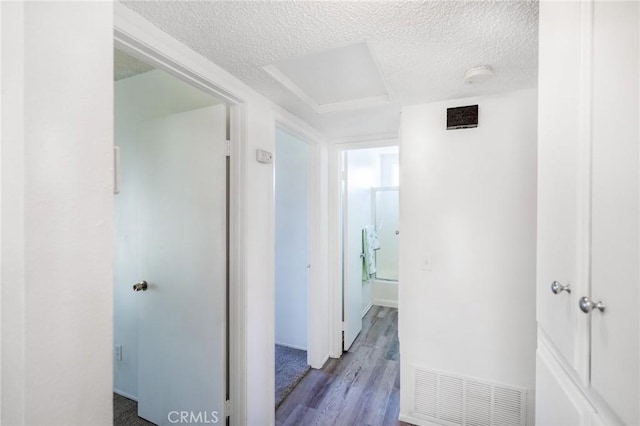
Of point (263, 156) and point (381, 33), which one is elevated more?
point (381, 33)

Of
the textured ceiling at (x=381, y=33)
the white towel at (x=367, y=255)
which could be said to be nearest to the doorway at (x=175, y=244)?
the textured ceiling at (x=381, y=33)

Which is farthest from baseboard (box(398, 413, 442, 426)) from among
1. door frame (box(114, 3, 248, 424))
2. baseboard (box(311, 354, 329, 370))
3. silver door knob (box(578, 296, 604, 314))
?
silver door knob (box(578, 296, 604, 314))

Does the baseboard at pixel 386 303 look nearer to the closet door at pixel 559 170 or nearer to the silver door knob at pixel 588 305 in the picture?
the closet door at pixel 559 170

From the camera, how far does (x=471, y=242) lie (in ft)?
5.74

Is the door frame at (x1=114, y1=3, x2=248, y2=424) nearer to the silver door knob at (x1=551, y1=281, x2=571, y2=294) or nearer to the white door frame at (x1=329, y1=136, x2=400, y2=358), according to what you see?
the white door frame at (x1=329, y1=136, x2=400, y2=358)

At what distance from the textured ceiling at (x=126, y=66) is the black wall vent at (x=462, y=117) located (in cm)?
198

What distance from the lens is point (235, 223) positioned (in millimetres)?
1587

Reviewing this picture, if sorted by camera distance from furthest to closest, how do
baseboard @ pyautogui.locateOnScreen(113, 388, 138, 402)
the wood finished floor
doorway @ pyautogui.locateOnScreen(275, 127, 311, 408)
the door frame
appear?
doorway @ pyautogui.locateOnScreen(275, 127, 311, 408) → baseboard @ pyautogui.locateOnScreen(113, 388, 138, 402) → the wood finished floor → the door frame

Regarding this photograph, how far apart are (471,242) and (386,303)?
274cm

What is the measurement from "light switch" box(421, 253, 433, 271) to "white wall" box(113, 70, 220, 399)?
1881 mm

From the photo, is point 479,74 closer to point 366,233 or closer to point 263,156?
point 263,156

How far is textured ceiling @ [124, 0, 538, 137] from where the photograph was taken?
38.0 inches

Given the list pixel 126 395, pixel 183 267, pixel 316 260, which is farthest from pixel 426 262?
pixel 126 395

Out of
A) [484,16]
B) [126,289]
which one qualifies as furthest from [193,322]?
[484,16]
